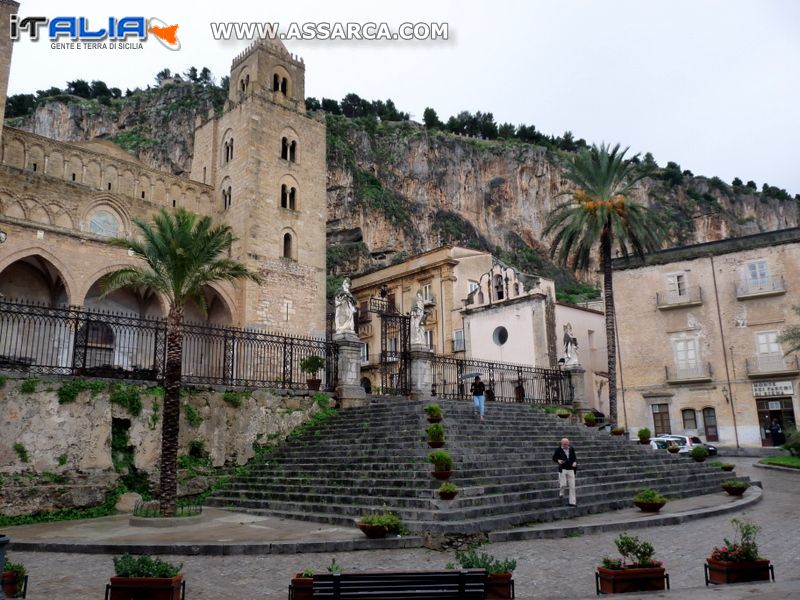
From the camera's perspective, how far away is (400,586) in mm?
5785

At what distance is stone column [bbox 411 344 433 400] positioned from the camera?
65.0 ft

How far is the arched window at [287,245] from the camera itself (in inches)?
1499

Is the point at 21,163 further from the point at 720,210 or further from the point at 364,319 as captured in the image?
the point at 720,210

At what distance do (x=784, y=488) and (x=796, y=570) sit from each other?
1152 centimetres

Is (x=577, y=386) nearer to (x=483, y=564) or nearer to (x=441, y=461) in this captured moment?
(x=441, y=461)

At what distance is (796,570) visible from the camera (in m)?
7.89

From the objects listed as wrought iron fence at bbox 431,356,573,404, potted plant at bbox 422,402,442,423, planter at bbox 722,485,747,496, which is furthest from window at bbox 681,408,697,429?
potted plant at bbox 422,402,442,423

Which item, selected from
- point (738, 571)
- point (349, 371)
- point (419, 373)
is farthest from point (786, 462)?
point (738, 571)

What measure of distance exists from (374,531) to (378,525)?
Result: 0.42ft

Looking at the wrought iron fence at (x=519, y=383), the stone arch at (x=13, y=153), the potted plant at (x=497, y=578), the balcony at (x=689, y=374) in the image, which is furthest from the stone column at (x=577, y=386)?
the stone arch at (x=13, y=153)

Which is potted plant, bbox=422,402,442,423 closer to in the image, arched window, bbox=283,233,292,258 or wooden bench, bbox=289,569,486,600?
wooden bench, bbox=289,569,486,600

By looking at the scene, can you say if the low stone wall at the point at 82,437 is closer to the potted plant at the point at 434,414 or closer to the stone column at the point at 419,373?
the potted plant at the point at 434,414

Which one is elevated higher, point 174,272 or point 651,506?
point 174,272

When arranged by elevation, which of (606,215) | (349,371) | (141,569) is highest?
(606,215)
